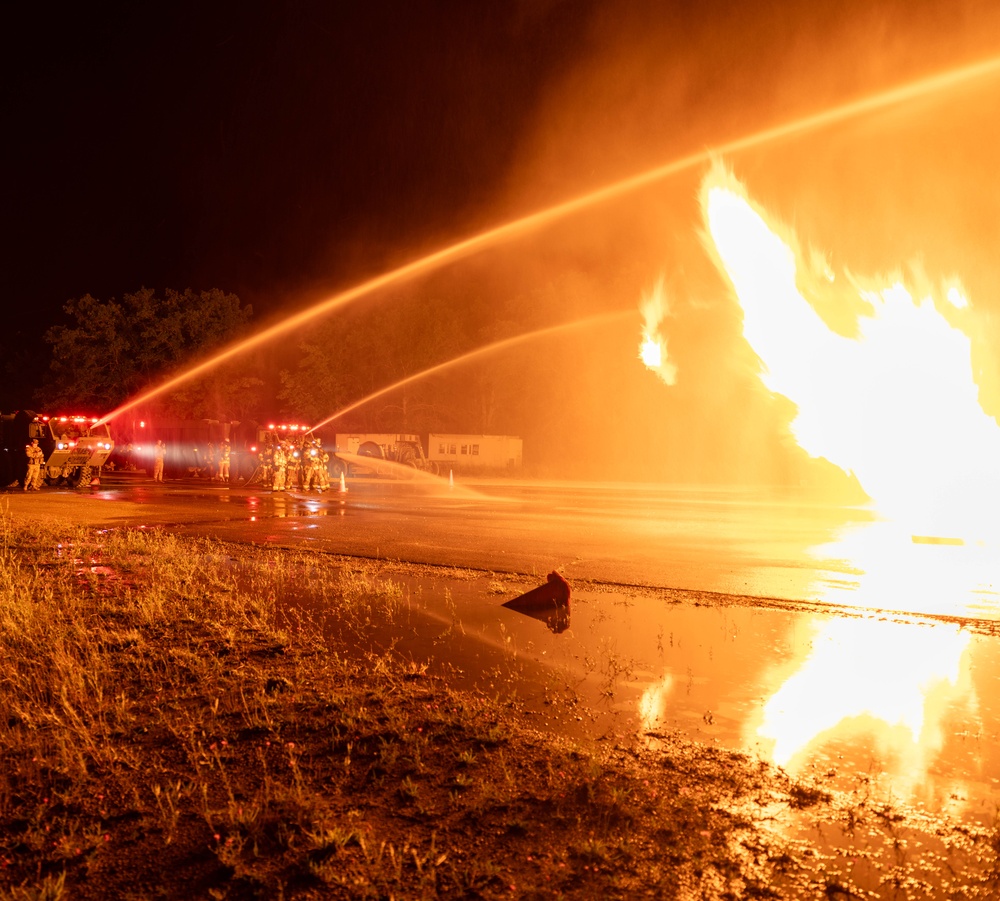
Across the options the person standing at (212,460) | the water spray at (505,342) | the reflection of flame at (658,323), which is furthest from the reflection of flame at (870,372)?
the water spray at (505,342)

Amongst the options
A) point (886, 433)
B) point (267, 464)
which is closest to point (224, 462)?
point (267, 464)

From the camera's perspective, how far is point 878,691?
21.1ft

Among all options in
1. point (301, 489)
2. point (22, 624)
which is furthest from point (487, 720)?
point (301, 489)

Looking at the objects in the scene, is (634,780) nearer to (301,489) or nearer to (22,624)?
(22,624)

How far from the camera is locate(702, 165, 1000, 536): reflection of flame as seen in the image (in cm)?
1584

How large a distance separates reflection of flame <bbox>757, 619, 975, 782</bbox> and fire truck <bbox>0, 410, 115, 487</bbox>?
1074 inches

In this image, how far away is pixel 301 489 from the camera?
29562mm

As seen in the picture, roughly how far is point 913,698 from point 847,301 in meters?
A: 11.8

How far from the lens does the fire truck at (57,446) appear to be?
28.1 meters

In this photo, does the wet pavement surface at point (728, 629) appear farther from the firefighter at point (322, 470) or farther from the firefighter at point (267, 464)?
the firefighter at point (267, 464)

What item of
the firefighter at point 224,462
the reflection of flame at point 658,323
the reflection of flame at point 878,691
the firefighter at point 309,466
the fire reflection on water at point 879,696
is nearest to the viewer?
the fire reflection on water at point 879,696

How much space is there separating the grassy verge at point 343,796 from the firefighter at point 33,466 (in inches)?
916

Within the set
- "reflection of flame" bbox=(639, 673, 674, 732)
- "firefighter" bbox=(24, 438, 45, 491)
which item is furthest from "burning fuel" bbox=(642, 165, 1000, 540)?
"firefighter" bbox=(24, 438, 45, 491)

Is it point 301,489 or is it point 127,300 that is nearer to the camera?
point 301,489
